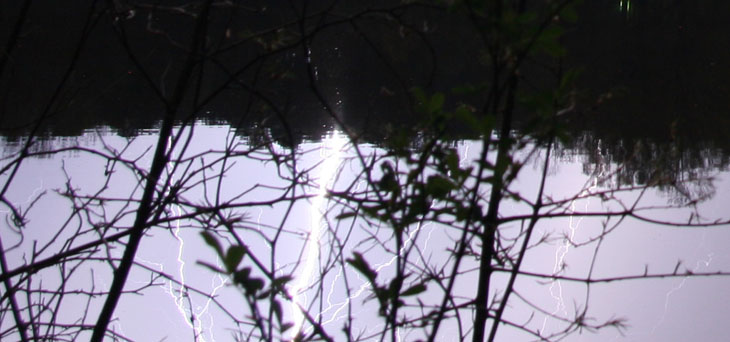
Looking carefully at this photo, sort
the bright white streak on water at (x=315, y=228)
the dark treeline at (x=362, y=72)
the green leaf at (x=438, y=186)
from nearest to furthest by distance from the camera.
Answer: the green leaf at (x=438, y=186)
the bright white streak on water at (x=315, y=228)
the dark treeline at (x=362, y=72)

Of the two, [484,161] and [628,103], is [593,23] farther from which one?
[484,161]

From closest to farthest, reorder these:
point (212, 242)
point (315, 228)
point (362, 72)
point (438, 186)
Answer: point (212, 242) < point (438, 186) < point (315, 228) < point (362, 72)

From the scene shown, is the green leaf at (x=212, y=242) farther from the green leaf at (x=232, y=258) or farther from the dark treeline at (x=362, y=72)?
the dark treeline at (x=362, y=72)

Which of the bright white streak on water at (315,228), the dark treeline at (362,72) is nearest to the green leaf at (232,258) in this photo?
the bright white streak on water at (315,228)

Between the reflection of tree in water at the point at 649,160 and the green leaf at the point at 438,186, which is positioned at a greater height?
the reflection of tree in water at the point at 649,160

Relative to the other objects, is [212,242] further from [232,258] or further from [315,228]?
[315,228]

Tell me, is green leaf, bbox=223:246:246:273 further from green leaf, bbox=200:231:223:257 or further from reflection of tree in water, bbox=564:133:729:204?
reflection of tree in water, bbox=564:133:729:204

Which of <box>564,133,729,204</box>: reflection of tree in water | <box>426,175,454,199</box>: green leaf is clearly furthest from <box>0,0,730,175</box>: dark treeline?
<box>426,175,454,199</box>: green leaf

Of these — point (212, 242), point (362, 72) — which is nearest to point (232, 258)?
point (212, 242)

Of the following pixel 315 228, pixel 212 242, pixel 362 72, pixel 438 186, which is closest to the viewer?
pixel 212 242

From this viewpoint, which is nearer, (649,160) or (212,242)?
(212,242)

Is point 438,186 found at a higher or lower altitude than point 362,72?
lower

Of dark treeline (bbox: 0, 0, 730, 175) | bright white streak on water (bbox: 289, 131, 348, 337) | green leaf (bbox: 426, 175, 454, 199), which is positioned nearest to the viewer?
green leaf (bbox: 426, 175, 454, 199)

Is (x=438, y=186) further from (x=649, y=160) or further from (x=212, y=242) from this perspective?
(x=649, y=160)
